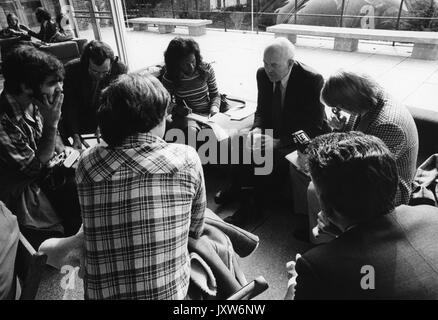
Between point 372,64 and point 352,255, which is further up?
point 352,255

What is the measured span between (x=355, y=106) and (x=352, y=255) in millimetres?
972

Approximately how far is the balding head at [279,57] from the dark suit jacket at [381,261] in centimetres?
143

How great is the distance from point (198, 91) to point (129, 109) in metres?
1.62

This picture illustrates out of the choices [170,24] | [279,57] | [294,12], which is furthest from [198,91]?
[170,24]

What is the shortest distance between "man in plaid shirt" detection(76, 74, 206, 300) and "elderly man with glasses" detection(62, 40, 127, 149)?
1.51 meters

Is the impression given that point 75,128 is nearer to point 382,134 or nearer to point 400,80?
point 382,134

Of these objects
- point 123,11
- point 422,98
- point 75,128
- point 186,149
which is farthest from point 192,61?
point 123,11

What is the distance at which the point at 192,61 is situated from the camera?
2.41 meters

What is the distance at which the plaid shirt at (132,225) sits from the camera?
0.92m

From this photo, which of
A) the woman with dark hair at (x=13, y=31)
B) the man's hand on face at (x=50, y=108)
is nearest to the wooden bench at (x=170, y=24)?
the woman with dark hair at (x=13, y=31)

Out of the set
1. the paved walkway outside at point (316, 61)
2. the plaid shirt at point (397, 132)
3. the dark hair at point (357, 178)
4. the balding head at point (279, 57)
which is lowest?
the paved walkway outside at point (316, 61)

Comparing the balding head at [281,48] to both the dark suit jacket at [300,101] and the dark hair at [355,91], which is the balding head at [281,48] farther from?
the dark hair at [355,91]

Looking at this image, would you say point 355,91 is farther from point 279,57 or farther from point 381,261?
point 381,261
